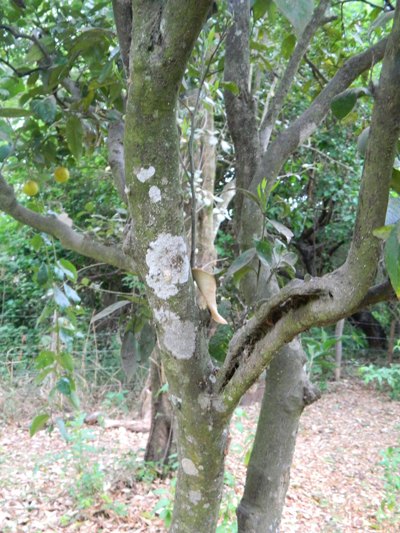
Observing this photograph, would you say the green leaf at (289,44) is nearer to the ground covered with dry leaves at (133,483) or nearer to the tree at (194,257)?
the tree at (194,257)

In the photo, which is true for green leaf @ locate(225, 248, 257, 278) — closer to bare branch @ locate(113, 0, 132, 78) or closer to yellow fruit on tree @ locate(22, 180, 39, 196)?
bare branch @ locate(113, 0, 132, 78)

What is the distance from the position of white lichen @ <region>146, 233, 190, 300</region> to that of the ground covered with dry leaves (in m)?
1.55

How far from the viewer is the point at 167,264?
972 mm

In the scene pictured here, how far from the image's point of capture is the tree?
72cm

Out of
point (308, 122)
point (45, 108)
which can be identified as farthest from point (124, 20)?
point (308, 122)

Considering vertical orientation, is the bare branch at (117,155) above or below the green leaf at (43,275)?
above

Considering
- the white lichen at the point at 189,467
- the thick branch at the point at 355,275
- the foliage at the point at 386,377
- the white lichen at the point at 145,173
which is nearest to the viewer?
the thick branch at the point at 355,275

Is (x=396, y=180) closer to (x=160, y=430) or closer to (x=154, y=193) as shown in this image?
(x=154, y=193)

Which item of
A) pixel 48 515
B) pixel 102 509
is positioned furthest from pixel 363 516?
pixel 48 515

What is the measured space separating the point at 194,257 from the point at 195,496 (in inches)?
19.9

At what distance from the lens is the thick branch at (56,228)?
1.22m

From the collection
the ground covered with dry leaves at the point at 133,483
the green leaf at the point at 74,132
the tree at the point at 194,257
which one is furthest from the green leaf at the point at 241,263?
the ground covered with dry leaves at the point at 133,483

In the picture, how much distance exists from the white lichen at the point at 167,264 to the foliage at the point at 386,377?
4213 mm

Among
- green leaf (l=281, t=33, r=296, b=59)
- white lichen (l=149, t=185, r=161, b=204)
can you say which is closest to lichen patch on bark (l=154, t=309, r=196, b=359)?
white lichen (l=149, t=185, r=161, b=204)
